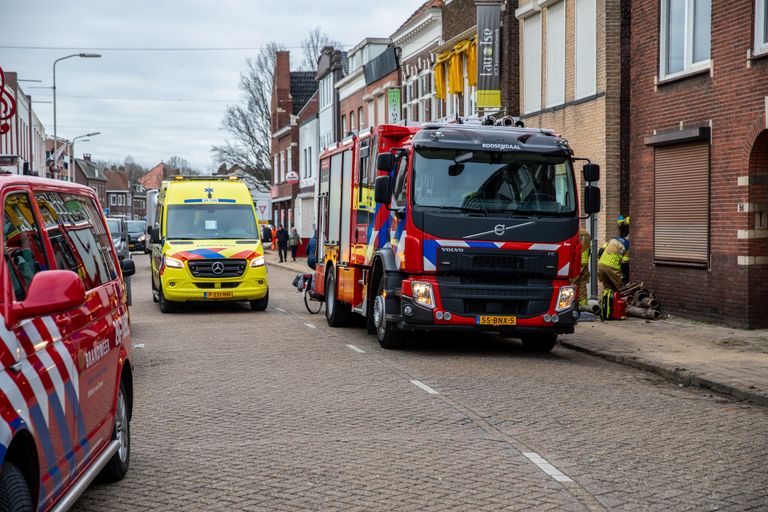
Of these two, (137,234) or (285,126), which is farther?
(285,126)

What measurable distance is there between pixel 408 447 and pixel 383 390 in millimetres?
2722

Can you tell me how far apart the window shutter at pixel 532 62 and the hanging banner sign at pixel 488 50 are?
929mm

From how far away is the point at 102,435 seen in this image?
6.00 meters

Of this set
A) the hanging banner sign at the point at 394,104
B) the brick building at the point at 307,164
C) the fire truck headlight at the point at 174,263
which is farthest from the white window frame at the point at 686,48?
the brick building at the point at 307,164

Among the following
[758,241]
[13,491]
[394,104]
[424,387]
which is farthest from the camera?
[394,104]

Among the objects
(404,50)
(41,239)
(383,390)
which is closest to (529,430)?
(383,390)

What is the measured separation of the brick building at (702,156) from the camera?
53.5ft

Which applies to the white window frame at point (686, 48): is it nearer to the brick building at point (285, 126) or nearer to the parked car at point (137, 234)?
the parked car at point (137, 234)

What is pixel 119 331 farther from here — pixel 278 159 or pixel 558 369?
pixel 278 159

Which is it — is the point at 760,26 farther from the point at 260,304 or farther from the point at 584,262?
the point at 260,304

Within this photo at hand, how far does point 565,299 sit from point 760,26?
5.91 meters

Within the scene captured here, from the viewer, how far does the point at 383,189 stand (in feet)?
44.0

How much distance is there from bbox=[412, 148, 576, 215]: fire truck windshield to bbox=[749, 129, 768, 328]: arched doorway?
424 centimetres

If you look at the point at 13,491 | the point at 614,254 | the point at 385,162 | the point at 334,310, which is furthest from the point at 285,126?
the point at 13,491
